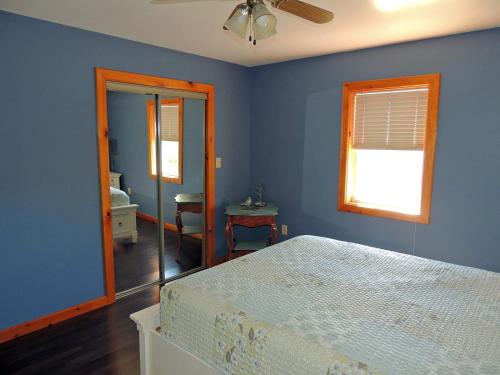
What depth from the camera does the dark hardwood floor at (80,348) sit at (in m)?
2.32

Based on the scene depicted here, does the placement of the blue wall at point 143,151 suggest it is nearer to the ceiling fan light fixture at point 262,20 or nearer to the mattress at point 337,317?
the mattress at point 337,317

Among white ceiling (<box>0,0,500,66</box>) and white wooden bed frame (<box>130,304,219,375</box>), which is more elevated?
white ceiling (<box>0,0,500,66</box>)

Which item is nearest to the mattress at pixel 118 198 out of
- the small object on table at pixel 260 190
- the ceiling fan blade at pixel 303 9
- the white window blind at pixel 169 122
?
the white window blind at pixel 169 122

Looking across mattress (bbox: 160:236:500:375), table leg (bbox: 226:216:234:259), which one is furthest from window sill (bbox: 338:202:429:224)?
table leg (bbox: 226:216:234:259)

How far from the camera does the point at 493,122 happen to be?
9.03ft

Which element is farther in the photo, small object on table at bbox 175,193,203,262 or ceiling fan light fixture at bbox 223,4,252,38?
small object on table at bbox 175,193,203,262

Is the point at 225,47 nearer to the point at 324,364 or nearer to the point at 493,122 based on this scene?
the point at 493,122

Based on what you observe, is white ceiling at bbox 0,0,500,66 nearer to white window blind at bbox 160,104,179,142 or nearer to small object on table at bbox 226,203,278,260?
white window blind at bbox 160,104,179,142

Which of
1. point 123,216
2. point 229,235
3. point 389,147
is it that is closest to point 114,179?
point 123,216

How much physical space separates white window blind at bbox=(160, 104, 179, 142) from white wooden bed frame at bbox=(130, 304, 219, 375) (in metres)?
1.93

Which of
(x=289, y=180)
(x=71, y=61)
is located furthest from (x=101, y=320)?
(x=289, y=180)

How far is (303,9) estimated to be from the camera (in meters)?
1.78

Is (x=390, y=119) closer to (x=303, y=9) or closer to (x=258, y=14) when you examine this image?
(x=303, y=9)

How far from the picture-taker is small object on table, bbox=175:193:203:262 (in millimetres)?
3752
